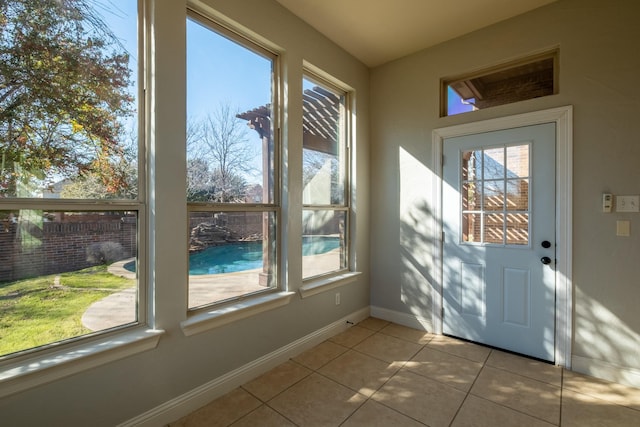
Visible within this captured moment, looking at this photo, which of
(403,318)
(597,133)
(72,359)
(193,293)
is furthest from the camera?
(403,318)

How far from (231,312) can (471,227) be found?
2351mm

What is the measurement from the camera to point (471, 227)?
290cm

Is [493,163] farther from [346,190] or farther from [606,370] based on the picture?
[606,370]

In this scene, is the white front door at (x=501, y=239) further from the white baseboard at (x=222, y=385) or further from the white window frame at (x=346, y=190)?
the white baseboard at (x=222, y=385)

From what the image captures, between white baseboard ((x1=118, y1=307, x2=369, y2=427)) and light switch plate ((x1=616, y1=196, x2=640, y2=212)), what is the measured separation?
2.62 metres

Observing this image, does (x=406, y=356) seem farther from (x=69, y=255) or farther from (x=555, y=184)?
(x=69, y=255)

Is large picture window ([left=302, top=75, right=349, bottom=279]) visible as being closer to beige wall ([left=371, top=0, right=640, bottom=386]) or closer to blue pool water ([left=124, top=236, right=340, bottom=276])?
blue pool water ([left=124, top=236, right=340, bottom=276])

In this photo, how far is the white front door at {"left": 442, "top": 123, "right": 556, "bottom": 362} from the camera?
2521mm

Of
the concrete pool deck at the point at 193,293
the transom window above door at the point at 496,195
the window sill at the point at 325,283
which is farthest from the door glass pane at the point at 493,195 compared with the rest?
the concrete pool deck at the point at 193,293

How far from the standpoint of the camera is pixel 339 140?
3.40 m

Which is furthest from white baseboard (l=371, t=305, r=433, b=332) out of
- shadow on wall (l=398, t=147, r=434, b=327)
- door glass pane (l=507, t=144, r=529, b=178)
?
door glass pane (l=507, t=144, r=529, b=178)

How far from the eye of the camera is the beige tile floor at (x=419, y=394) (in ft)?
6.10

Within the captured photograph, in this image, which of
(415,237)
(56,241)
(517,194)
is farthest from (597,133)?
(56,241)

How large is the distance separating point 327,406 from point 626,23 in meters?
3.53
